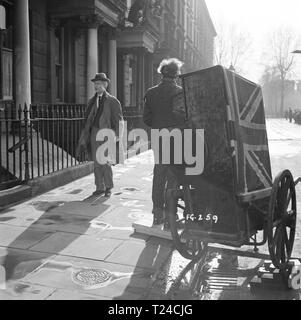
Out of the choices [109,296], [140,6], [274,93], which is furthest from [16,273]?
[274,93]

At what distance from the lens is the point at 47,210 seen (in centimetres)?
646

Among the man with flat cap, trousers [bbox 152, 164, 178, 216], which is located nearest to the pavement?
trousers [bbox 152, 164, 178, 216]

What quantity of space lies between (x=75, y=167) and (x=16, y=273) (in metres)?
5.25

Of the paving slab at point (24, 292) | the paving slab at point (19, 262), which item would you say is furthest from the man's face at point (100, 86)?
the paving slab at point (24, 292)

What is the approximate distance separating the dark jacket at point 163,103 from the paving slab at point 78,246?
1462 mm

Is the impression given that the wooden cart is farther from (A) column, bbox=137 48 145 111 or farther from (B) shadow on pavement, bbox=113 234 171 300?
(A) column, bbox=137 48 145 111

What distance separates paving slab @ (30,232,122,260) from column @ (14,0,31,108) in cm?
613

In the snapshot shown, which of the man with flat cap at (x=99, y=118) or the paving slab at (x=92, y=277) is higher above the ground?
the man with flat cap at (x=99, y=118)

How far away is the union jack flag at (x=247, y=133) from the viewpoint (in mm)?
3596

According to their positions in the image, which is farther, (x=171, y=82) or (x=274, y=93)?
(x=274, y=93)

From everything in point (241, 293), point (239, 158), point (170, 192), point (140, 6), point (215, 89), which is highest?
point (140, 6)

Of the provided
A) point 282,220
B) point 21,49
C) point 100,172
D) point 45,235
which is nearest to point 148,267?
point 282,220

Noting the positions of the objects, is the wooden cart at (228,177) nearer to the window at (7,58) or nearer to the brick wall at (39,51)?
the window at (7,58)
